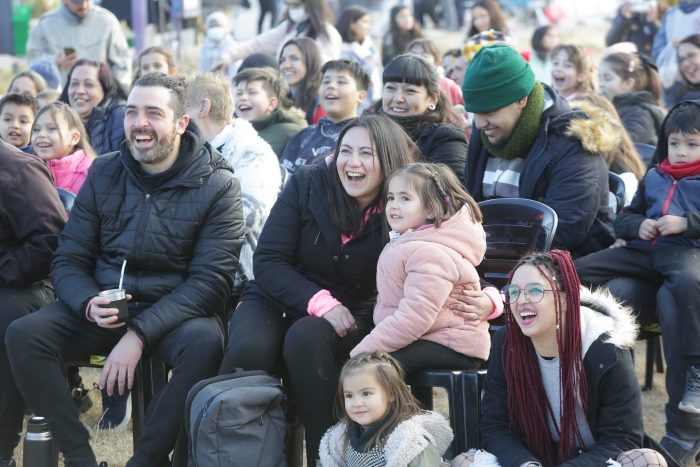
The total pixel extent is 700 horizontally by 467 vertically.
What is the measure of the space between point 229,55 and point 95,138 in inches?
156

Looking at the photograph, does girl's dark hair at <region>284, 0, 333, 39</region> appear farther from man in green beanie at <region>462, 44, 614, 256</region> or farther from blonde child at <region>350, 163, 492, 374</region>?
blonde child at <region>350, 163, 492, 374</region>

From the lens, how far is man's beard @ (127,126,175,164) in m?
4.83

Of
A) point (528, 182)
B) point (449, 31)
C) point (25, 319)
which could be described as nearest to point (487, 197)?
point (528, 182)

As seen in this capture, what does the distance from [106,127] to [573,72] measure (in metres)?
3.33

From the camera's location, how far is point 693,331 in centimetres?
443

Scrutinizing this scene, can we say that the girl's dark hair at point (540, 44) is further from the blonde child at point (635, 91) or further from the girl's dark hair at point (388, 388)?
the girl's dark hair at point (388, 388)

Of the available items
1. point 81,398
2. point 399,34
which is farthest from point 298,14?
point 81,398

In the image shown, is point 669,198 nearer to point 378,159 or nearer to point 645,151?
point 378,159

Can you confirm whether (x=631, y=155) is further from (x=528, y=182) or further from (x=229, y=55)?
(x=229, y=55)

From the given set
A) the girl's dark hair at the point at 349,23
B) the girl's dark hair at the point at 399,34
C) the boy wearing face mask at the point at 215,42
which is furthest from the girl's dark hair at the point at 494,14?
the boy wearing face mask at the point at 215,42

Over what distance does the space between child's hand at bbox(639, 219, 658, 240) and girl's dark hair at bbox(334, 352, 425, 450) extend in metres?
1.46

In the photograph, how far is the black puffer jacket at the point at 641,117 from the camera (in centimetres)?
711

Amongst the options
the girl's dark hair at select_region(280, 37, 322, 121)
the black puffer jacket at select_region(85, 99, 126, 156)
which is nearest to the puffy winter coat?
the black puffer jacket at select_region(85, 99, 126, 156)

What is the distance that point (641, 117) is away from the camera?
7.12m
